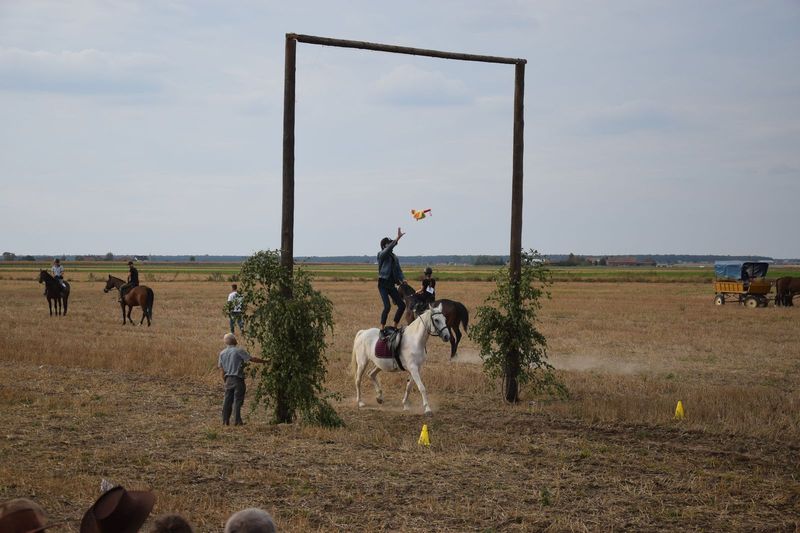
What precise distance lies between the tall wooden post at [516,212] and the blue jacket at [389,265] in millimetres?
2241

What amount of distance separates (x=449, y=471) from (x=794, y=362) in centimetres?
1417

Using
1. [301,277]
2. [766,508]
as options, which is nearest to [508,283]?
[301,277]

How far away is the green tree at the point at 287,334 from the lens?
43.8 feet

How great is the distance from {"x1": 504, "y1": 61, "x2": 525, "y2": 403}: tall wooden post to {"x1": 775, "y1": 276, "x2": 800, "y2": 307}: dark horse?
3192 cm

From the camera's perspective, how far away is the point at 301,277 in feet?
45.3

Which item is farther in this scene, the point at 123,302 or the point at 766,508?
the point at 123,302

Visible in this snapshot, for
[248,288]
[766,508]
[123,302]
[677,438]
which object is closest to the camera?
[766,508]

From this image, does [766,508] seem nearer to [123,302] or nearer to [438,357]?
[438,357]

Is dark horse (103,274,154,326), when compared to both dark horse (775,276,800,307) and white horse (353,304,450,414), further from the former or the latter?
dark horse (775,276,800,307)

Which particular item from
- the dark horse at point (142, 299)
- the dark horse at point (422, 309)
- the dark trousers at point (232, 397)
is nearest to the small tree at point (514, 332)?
the dark horse at point (422, 309)

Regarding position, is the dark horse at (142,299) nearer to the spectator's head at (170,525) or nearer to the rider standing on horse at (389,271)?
the rider standing on horse at (389,271)

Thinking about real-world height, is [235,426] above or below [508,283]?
below

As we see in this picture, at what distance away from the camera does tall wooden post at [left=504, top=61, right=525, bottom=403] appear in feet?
53.1

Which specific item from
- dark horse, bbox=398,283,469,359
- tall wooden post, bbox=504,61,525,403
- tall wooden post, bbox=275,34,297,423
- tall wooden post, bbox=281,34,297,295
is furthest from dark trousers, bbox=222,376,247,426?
tall wooden post, bbox=504,61,525,403
